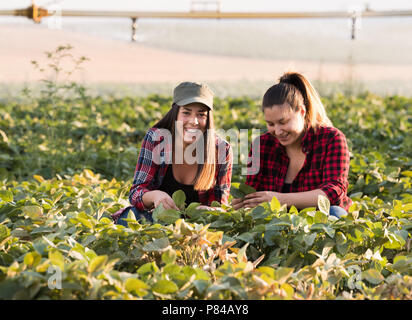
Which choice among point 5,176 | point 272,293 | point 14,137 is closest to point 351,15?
point 14,137

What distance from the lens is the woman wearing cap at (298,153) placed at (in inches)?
116

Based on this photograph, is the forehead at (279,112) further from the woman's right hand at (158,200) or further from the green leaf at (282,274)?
the green leaf at (282,274)

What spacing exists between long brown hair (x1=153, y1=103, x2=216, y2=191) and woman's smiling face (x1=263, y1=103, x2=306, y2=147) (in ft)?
0.98

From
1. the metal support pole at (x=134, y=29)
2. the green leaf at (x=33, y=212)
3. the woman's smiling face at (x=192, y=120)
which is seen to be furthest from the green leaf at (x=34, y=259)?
the metal support pole at (x=134, y=29)

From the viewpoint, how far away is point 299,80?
3146 millimetres

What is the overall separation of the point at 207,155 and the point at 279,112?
44 centimetres

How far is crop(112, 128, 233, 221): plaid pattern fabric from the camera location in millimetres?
3130

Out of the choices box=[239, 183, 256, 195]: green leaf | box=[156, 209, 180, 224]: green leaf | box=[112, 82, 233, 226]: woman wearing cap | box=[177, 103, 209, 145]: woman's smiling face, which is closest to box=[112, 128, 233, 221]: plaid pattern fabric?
box=[112, 82, 233, 226]: woman wearing cap

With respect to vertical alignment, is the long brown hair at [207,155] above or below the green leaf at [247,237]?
above

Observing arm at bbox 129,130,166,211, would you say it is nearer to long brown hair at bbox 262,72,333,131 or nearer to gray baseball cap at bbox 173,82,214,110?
gray baseball cap at bbox 173,82,214,110

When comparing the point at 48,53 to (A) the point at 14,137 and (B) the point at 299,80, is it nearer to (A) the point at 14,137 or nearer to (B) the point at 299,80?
(A) the point at 14,137

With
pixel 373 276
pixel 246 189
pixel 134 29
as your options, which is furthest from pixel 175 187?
pixel 134 29
